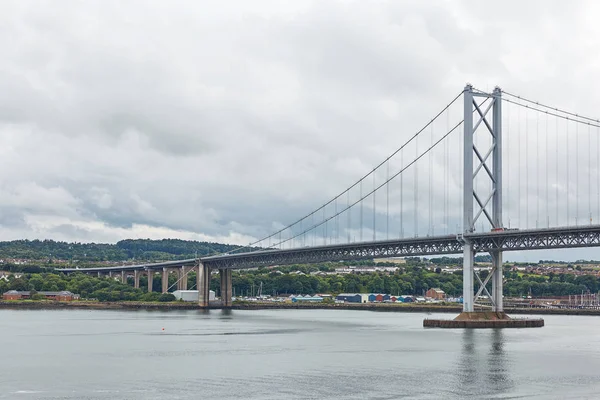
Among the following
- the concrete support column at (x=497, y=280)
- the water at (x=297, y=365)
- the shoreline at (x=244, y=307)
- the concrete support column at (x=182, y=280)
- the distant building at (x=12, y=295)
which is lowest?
the shoreline at (x=244, y=307)

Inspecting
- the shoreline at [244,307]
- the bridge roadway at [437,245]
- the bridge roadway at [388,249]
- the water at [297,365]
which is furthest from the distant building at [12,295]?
the water at [297,365]

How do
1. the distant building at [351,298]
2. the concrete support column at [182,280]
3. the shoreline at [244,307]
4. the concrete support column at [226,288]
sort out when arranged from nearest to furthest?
1. the shoreline at [244,307]
2. the concrete support column at [226,288]
3. the concrete support column at [182,280]
4. the distant building at [351,298]

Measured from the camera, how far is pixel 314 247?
336ft

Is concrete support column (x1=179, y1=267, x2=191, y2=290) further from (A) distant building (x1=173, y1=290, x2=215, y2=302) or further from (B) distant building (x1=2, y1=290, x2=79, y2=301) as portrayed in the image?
(B) distant building (x1=2, y1=290, x2=79, y2=301)

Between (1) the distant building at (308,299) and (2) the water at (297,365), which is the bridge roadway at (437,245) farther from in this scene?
(1) the distant building at (308,299)

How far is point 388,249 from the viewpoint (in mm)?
90000

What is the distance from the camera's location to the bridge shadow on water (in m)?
36.8

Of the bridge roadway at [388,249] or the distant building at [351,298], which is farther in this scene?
the distant building at [351,298]

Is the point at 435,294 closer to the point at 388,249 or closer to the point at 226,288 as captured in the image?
the point at 226,288

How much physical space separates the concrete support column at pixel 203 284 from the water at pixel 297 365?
Answer: 215ft

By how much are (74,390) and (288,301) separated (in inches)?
5416

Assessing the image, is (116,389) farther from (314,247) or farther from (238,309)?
(238,309)

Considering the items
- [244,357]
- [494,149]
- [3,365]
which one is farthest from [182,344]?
[494,149]

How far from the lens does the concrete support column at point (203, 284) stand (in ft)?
453
